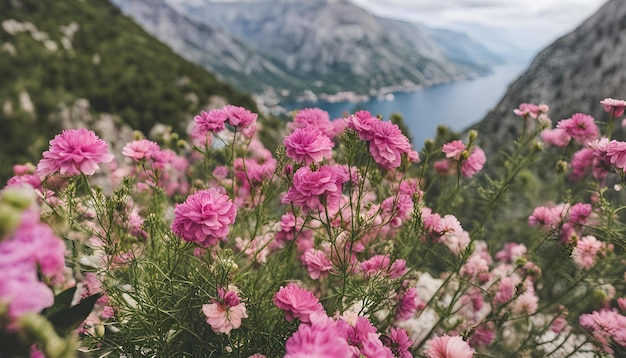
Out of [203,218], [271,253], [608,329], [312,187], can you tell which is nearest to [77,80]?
[271,253]

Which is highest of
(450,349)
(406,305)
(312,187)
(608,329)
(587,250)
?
(312,187)

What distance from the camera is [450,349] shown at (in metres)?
1.48

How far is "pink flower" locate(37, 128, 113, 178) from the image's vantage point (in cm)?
147

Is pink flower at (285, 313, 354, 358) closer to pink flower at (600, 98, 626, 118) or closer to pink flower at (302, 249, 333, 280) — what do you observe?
pink flower at (302, 249, 333, 280)

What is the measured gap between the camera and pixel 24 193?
0.64 metres

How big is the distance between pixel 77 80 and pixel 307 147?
13658 millimetres

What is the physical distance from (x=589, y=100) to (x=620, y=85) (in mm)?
803

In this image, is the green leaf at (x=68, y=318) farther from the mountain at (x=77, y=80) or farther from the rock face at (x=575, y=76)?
the rock face at (x=575, y=76)

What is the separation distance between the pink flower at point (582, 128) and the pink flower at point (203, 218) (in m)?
2.39

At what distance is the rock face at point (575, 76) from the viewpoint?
9.19m

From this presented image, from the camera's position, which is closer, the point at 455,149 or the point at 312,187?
the point at 312,187

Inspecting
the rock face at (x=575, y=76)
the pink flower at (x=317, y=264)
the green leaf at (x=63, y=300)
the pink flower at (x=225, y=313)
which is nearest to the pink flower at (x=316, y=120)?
the pink flower at (x=317, y=264)

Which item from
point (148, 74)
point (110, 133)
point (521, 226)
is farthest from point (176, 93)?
point (521, 226)

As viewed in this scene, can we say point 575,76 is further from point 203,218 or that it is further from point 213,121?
point 203,218
